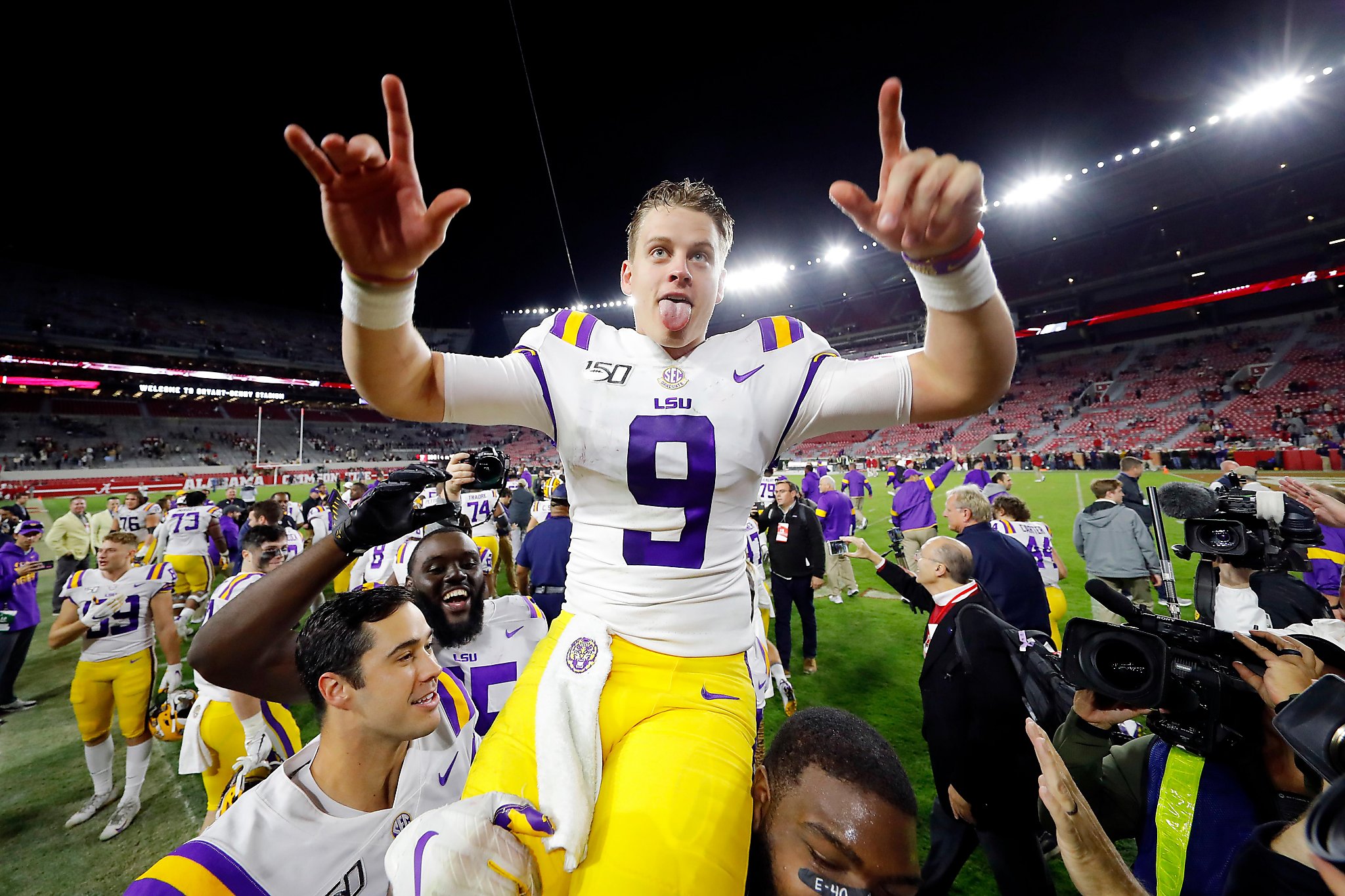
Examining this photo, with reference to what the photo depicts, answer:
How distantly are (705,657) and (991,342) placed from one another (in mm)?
1132

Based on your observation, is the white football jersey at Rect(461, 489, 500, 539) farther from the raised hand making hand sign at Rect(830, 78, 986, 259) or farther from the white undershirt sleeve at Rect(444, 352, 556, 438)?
the raised hand making hand sign at Rect(830, 78, 986, 259)

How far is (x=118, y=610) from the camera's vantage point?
15.6 feet

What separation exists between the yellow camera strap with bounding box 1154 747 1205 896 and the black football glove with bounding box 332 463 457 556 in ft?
9.01

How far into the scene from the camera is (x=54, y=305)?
40219 millimetres

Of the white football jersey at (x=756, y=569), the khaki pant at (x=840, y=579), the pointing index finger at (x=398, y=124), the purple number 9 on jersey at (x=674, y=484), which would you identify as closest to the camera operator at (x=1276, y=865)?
the purple number 9 on jersey at (x=674, y=484)

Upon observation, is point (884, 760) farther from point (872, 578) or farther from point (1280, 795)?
point (872, 578)

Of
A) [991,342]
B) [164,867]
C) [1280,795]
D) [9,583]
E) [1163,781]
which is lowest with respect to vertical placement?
[9,583]

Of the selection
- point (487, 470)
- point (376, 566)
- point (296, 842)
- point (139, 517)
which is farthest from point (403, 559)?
point (139, 517)

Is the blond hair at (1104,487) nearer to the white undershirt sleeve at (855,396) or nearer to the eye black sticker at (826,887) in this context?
the white undershirt sleeve at (855,396)

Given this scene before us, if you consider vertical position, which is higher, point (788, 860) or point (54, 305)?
point (54, 305)

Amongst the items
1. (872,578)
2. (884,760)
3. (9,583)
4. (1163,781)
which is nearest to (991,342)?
(884,760)

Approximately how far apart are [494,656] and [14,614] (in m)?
6.81

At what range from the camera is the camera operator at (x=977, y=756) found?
2805 mm

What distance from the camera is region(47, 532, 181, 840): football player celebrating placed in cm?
438
